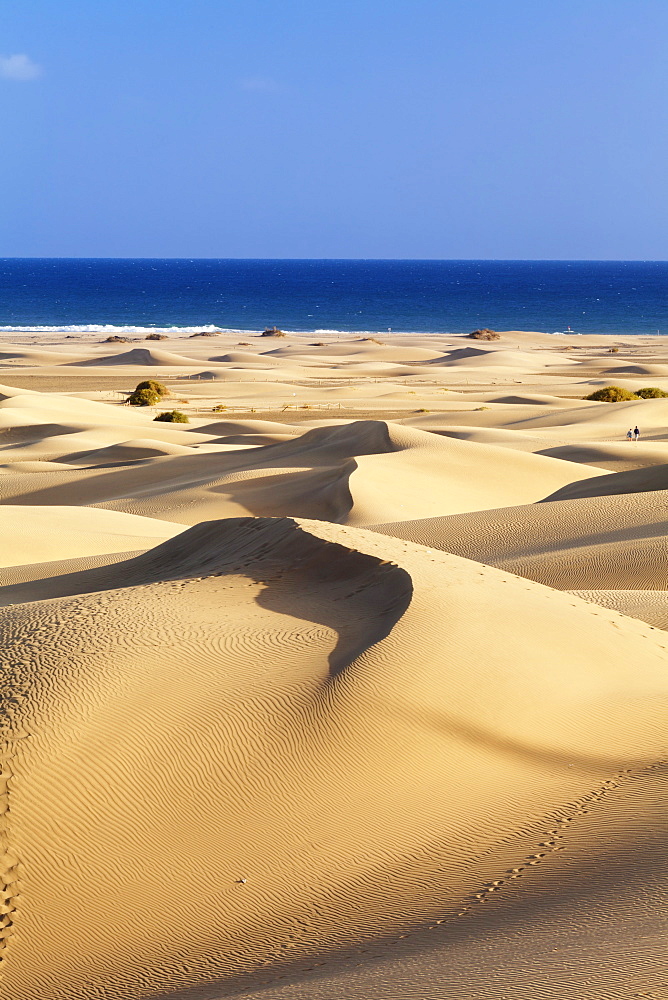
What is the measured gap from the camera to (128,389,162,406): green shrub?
29.8 metres

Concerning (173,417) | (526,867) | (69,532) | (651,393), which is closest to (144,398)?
(173,417)

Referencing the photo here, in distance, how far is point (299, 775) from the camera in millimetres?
4590

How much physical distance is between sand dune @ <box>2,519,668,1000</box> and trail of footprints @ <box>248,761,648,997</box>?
0.02 meters

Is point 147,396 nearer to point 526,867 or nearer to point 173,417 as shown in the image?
point 173,417

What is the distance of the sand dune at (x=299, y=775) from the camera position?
3.85 m

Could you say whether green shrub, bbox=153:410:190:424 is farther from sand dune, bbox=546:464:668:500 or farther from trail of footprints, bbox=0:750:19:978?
trail of footprints, bbox=0:750:19:978

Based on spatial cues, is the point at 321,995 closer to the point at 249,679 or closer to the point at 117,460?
the point at 249,679

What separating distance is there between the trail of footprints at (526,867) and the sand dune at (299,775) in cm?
2

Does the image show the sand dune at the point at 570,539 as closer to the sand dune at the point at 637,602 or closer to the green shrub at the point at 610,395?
the sand dune at the point at 637,602

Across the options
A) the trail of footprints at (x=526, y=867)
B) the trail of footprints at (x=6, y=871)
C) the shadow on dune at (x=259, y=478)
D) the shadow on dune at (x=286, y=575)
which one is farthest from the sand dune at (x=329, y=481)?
the trail of footprints at (x=6, y=871)

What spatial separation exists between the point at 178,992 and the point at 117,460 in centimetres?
1624

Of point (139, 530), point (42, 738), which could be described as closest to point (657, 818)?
point (42, 738)

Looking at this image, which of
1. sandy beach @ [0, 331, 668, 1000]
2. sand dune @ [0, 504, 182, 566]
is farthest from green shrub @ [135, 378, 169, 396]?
sandy beach @ [0, 331, 668, 1000]

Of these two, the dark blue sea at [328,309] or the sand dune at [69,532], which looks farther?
the dark blue sea at [328,309]
